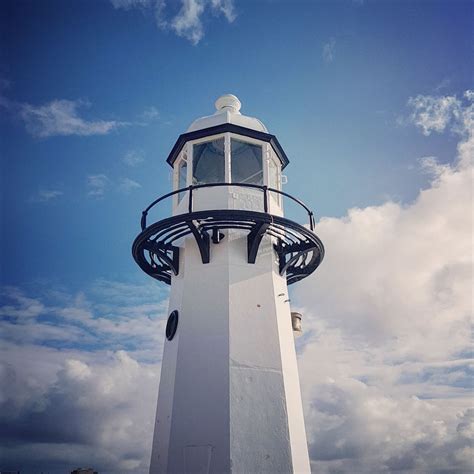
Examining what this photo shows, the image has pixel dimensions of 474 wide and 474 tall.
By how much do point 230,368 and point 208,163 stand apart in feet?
17.6

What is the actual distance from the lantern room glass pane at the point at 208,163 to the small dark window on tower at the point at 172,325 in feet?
11.2

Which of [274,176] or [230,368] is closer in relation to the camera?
[230,368]

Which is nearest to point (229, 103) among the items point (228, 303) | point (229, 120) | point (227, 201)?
point (229, 120)

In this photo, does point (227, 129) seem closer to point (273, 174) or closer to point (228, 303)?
point (273, 174)

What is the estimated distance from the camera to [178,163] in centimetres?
1307

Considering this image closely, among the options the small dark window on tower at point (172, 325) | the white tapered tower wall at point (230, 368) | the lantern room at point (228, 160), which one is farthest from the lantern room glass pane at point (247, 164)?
the small dark window on tower at point (172, 325)

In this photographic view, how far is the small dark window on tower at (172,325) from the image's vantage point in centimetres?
1130

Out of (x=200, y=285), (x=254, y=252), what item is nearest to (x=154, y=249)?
(x=200, y=285)

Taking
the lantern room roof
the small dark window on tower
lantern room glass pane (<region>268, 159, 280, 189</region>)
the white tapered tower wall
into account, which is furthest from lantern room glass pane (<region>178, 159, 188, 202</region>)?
the small dark window on tower

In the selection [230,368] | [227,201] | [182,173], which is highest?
[182,173]

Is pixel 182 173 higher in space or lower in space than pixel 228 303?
higher

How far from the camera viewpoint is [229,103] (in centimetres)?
1345

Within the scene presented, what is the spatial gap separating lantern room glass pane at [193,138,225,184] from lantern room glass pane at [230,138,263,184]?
35cm

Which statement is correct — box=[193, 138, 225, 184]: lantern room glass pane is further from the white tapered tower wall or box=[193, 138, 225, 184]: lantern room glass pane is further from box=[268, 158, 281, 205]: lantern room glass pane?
box=[268, 158, 281, 205]: lantern room glass pane
